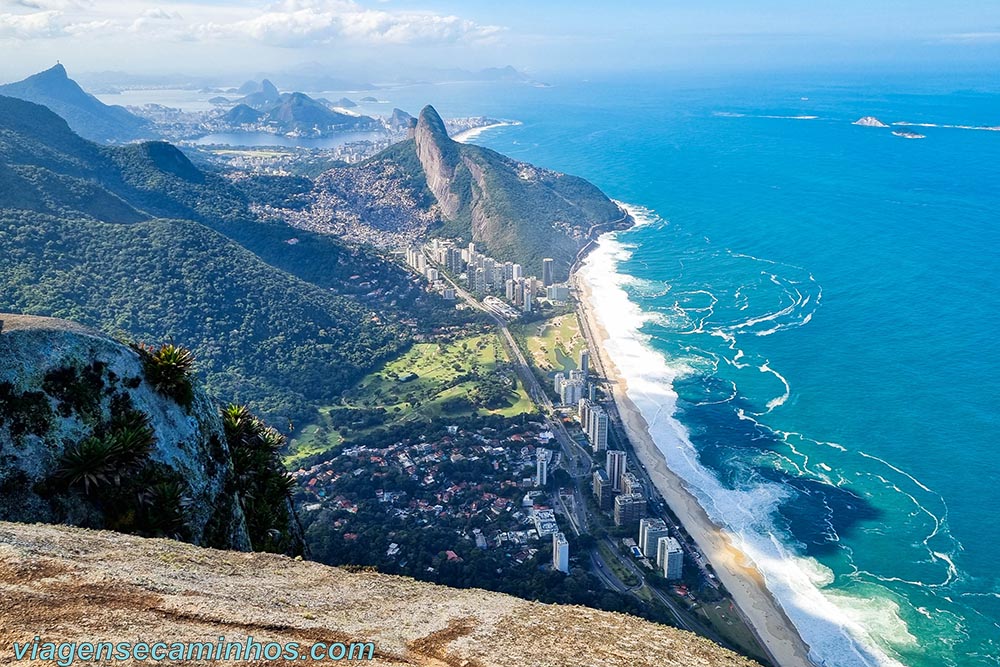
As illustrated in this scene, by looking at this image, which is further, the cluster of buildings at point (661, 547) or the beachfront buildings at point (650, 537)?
the beachfront buildings at point (650, 537)

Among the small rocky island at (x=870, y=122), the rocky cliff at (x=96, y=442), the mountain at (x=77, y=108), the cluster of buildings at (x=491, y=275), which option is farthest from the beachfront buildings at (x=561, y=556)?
the small rocky island at (x=870, y=122)

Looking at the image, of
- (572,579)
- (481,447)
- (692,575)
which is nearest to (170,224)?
(481,447)

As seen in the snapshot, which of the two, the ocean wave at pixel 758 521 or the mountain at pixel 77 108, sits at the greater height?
the mountain at pixel 77 108

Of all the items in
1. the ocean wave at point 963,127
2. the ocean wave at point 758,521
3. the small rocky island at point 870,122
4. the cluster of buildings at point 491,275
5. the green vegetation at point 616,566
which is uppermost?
the small rocky island at point 870,122

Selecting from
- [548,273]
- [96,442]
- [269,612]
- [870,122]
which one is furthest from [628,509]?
[870,122]

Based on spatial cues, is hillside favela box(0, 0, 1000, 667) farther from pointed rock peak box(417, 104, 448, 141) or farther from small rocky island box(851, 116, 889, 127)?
small rocky island box(851, 116, 889, 127)

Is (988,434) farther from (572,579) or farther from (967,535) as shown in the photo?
(572,579)

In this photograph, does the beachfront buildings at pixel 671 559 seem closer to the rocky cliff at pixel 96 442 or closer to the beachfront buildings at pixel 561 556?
the beachfront buildings at pixel 561 556

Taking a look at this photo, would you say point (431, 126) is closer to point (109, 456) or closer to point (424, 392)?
point (424, 392)
